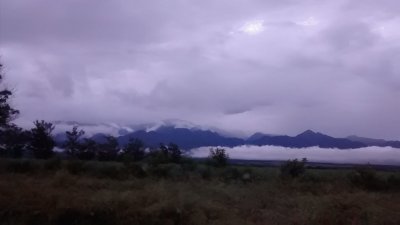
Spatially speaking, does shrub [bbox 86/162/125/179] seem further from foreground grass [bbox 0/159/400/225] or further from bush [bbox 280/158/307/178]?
foreground grass [bbox 0/159/400/225]

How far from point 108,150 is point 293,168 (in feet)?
78.5

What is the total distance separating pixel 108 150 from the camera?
2197 inches

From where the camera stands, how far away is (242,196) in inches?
950

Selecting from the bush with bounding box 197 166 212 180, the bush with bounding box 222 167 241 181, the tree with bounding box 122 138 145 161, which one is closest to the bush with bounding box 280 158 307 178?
the bush with bounding box 222 167 241 181

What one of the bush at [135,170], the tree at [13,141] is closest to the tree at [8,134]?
the tree at [13,141]

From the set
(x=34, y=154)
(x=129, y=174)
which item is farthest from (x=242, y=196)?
(x=34, y=154)

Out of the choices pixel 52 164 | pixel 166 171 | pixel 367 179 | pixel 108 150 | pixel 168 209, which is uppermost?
pixel 108 150

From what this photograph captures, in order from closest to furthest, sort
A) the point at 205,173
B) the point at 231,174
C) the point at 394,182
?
the point at 394,182 < the point at 231,174 < the point at 205,173

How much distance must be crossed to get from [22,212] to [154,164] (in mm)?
20187

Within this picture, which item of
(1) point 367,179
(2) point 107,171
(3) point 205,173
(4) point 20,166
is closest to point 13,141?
(4) point 20,166

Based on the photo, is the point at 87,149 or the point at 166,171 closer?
the point at 166,171

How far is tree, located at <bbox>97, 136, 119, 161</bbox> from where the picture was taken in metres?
54.2

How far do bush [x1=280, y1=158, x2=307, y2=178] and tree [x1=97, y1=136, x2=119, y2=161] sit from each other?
2095 centimetres

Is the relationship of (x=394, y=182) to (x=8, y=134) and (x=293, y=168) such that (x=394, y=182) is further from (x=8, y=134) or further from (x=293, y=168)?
(x=8, y=134)
